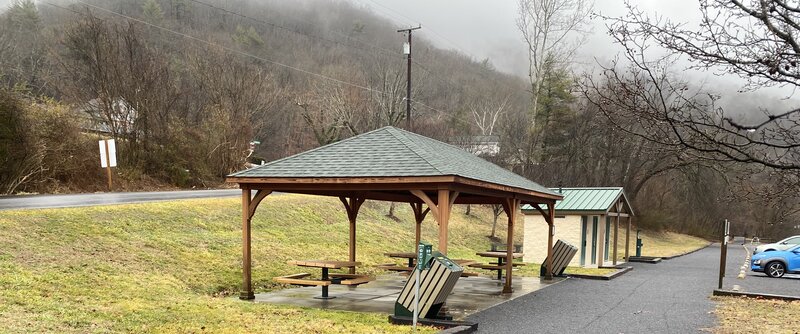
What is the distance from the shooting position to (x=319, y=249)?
18.8 metres

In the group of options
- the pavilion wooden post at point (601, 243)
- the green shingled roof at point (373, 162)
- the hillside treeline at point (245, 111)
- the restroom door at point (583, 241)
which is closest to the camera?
the green shingled roof at point (373, 162)

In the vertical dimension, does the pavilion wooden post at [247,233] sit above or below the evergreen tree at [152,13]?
below

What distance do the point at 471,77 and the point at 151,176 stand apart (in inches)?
1984

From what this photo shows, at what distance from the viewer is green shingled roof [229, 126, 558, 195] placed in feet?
35.1

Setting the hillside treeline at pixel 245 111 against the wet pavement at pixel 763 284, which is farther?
the hillside treeline at pixel 245 111

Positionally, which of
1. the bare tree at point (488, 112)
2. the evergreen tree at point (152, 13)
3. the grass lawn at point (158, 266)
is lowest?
the grass lawn at point (158, 266)

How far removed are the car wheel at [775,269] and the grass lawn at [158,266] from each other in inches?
298

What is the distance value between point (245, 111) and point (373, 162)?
26.0m

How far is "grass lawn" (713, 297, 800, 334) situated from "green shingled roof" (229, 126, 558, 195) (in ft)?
14.4

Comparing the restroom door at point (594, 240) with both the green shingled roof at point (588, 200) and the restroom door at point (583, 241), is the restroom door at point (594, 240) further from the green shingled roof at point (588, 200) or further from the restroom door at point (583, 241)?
the restroom door at point (583, 241)

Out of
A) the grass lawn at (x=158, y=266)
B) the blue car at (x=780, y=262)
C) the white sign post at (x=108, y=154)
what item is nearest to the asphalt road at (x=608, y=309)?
the grass lawn at (x=158, y=266)

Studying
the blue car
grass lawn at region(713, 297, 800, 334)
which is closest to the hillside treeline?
grass lawn at region(713, 297, 800, 334)

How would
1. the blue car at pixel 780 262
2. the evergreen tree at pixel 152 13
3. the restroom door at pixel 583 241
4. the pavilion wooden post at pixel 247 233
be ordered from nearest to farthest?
the pavilion wooden post at pixel 247 233, the blue car at pixel 780 262, the restroom door at pixel 583 241, the evergreen tree at pixel 152 13

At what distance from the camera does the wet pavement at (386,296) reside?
11148mm
